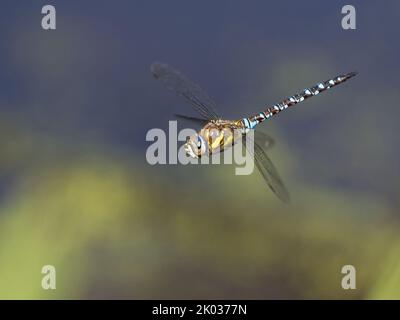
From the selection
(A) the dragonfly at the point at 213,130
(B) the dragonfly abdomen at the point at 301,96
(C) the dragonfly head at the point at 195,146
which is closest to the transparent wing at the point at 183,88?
(A) the dragonfly at the point at 213,130

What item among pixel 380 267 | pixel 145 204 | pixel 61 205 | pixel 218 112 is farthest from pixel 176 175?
pixel 380 267

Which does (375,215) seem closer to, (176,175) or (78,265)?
(176,175)

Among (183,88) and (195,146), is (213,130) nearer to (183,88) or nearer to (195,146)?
(195,146)

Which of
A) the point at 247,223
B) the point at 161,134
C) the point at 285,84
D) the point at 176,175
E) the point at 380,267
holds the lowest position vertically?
the point at 380,267

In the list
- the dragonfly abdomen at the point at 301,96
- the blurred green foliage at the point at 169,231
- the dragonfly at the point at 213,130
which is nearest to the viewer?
the blurred green foliage at the point at 169,231

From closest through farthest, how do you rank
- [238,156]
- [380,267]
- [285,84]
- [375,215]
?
[380,267] < [375,215] < [238,156] < [285,84]

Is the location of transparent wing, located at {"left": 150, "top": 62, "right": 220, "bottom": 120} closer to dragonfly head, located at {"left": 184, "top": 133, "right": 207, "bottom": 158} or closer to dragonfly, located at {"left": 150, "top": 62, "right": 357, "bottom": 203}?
dragonfly, located at {"left": 150, "top": 62, "right": 357, "bottom": 203}

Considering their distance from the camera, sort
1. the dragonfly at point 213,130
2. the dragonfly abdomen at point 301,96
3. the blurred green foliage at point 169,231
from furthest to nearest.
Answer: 1. the dragonfly abdomen at point 301,96
2. the dragonfly at point 213,130
3. the blurred green foliage at point 169,231

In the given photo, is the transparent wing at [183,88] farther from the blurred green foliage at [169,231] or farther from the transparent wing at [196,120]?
the blurred green foliage at [169,231]
